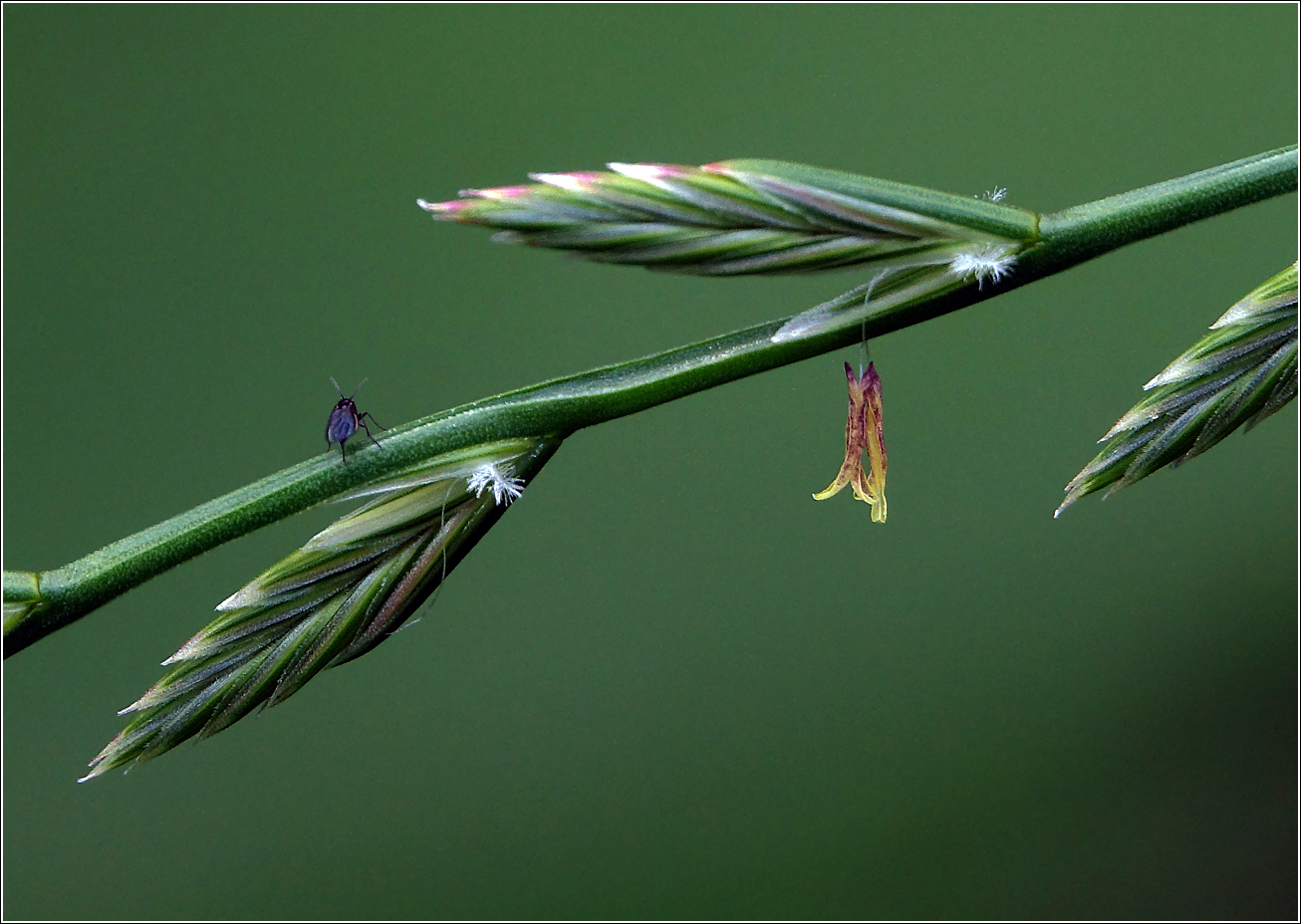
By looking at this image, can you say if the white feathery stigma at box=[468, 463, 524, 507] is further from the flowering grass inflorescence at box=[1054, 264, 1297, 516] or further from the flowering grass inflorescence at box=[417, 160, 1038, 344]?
the flowering grass inflorescence at box=[1054, 264, 1297, 516]

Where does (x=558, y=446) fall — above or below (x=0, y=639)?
above

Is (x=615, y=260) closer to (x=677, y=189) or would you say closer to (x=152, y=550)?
(x=677, y=189)

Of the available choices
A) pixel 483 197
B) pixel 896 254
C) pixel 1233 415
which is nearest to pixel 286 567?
pixel 483 197

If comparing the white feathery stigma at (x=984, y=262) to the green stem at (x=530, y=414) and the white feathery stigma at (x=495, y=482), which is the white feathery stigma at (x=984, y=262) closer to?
the green stem at (x=530, y=414)

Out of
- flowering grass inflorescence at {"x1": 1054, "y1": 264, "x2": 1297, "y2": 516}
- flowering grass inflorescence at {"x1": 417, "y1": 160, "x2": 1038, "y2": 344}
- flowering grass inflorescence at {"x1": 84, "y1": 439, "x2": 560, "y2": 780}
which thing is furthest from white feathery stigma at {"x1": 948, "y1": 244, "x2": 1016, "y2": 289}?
flowering grass inflorescence at {"x1": 84, "y1": 439, "x2": 560, "y2": 780}

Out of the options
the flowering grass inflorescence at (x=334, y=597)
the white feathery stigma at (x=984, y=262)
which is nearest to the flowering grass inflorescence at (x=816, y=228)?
the white feathery stigma at (x=984, y=262)

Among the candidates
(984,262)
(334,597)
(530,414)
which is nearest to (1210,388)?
(984,262)

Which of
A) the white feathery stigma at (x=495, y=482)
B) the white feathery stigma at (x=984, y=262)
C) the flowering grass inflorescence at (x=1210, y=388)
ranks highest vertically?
the white feathery stigma at (x=984, y=262)
